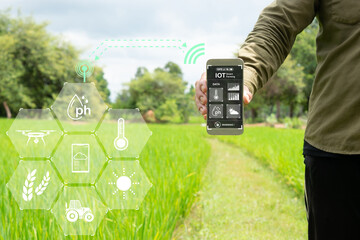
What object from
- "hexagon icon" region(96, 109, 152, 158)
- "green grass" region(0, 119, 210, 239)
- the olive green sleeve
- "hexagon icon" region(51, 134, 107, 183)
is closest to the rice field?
"green grass" region(0, 119, 210, 239)

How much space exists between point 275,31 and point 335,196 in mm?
514

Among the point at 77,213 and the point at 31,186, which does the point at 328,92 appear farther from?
the point at 31,186

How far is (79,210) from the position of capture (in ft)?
6.80

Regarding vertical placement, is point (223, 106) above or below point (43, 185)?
above

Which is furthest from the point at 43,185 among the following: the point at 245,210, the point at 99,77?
the point at 99,77

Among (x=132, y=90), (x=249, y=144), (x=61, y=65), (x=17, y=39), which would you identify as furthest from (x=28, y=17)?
(x=249, y=144)

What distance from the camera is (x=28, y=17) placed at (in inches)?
800

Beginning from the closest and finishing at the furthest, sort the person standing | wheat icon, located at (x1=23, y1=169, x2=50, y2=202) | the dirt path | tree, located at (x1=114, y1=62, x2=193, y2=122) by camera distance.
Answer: the person standing
wheat icon, located at (x1=23, y1=169, x2=50, y2=202)
the dirt path
tree, located at (x1=114, y1=62, x2=193, y2=122)

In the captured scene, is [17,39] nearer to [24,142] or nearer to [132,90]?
[132,90]

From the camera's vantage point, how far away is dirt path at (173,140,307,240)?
106 inches

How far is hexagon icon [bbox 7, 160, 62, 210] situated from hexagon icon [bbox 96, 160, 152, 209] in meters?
0.29

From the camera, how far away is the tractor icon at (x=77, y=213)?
1970 mm

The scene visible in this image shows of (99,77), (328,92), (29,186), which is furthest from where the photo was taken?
(99,77)

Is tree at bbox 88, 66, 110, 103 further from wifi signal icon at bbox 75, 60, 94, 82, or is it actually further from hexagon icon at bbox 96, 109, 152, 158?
wifi signal icon at bbox 75, 60, 94, 82
